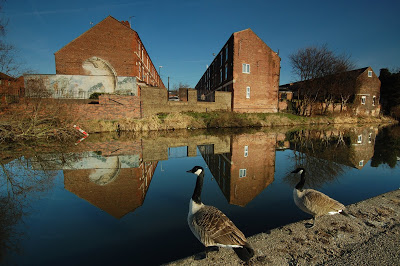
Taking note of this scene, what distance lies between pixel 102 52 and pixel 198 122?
1717 centimetres

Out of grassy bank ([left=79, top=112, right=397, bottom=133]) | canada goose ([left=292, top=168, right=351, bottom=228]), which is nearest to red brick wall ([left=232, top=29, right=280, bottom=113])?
grassy bank ([left=79, top=112, right=397, bottom=133])

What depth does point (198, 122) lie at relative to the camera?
64.4 feet

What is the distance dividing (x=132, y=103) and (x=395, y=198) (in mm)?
18284

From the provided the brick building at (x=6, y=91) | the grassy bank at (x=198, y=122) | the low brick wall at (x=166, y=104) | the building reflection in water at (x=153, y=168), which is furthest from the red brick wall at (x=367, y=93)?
the brick building at (x=6, y=91)

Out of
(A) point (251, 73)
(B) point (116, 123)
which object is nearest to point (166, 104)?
(B) point (116, 123)

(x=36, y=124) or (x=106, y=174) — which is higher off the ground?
(x=36, y=124)

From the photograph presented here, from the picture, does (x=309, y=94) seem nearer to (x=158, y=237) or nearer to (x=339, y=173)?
(x=339, y=173)

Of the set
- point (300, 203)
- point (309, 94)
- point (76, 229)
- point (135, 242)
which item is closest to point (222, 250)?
point (135, 242)

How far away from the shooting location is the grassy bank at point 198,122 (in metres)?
16.5

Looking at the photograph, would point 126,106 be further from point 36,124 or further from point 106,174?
point 106,174

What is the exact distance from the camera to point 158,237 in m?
3.25

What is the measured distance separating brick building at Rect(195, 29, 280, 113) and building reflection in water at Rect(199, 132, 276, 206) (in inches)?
646

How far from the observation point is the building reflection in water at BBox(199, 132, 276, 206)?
5.12 metres

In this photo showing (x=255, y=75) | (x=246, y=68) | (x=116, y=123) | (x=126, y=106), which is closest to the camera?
(x=116, y=123)
